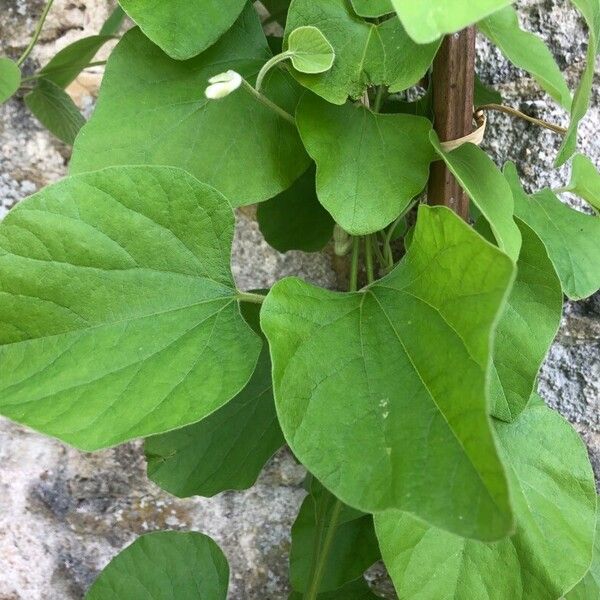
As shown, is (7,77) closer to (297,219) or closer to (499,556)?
(297,219)

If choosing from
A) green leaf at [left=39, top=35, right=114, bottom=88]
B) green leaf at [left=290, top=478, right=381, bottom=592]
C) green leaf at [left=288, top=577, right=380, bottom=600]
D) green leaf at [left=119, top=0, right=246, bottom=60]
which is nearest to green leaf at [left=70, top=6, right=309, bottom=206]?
green leaf at [left=119, top=0, right=246, bottom=60]

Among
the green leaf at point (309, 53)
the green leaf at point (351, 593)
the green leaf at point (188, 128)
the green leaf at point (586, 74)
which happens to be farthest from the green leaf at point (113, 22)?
the green leaf at point (351, 593)

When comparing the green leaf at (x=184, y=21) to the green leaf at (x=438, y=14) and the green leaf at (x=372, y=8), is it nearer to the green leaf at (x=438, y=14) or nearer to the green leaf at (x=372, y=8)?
the green leaf at (x=372, y=8)

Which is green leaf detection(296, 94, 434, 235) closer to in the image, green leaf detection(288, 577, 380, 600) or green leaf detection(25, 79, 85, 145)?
green leaf detection(25, 79, 85, 145)

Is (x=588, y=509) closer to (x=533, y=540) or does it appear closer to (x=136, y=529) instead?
(x=533, y=540)

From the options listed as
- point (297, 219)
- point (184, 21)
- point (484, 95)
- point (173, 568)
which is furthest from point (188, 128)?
point (173, 568)

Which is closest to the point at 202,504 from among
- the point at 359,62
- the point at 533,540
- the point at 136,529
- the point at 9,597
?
the point at 136,529
